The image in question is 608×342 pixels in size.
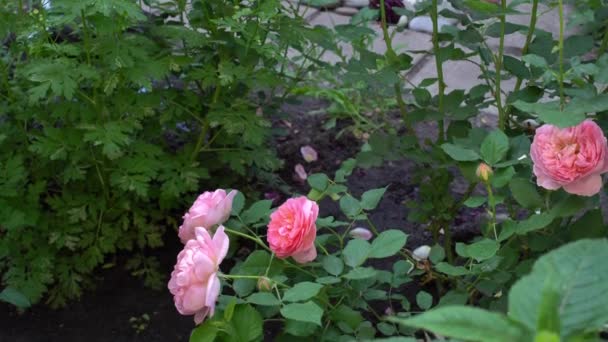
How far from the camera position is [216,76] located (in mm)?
1854

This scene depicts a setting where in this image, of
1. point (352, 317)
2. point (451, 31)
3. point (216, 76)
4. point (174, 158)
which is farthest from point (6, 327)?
point (451, 31)

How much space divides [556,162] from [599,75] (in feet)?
0.63

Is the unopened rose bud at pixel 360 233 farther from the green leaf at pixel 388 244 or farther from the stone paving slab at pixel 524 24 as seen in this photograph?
the stone paving slab at pixel 524 24

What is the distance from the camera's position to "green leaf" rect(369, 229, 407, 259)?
124cm

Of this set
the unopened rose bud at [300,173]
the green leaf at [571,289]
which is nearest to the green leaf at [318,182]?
the green leaf at [571,289]

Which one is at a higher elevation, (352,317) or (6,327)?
(352,317)

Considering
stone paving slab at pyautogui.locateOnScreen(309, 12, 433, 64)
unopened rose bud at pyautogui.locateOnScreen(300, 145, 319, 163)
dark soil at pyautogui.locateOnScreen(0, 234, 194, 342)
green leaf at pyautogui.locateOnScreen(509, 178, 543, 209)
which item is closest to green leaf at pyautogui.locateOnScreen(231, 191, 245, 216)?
green leaf at pyautogui.locateOnScreen(509, 178, 543, 209)

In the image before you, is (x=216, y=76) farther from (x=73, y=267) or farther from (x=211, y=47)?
(x=73, y=267)

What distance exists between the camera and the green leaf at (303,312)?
1.08 metres

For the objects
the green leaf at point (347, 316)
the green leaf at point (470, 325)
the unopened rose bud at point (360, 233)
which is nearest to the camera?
the green leaf at point (470, 325)

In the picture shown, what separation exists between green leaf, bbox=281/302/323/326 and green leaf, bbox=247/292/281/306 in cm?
3

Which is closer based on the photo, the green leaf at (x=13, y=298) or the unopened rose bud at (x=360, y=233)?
the green leaf at (x=13, y=298)

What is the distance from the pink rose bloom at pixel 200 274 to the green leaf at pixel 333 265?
0.60 feet

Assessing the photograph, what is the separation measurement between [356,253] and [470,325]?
699 millimetres
